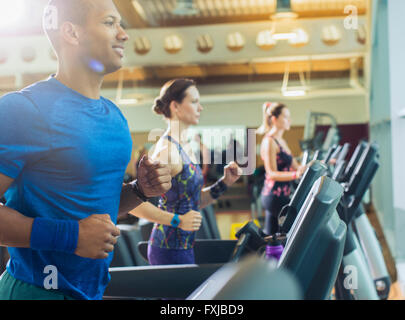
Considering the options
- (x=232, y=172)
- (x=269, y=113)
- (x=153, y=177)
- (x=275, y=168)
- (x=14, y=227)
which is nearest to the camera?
(x=14, y=227)

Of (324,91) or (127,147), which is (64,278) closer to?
(127,147)

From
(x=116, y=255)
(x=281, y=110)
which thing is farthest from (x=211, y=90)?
(x=116, y=255)

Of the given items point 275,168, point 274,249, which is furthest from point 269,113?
point 274,249

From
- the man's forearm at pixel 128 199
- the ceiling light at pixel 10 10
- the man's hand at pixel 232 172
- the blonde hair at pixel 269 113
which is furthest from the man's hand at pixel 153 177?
the blonde hair at pixel 269 113

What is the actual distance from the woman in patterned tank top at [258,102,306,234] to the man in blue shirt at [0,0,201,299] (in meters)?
2.16

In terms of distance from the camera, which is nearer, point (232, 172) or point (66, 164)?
point (66, 164)

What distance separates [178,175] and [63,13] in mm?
888

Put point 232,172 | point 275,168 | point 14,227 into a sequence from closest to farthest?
1. point 14,227
2. point 232,172
3. point 275,168

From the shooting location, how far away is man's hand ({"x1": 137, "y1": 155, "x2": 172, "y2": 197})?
0.90 m

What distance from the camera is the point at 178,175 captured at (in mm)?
1594

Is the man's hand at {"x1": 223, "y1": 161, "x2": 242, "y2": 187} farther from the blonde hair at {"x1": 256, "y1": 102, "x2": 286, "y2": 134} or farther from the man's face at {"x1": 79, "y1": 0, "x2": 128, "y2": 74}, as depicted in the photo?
the blonde hair at {"x1": 256, "y1": 102, "x2": 286, "y2": 134}

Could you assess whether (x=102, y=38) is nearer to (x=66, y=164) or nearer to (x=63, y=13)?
(x=63, y=13)

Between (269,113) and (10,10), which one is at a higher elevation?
(269,113)
